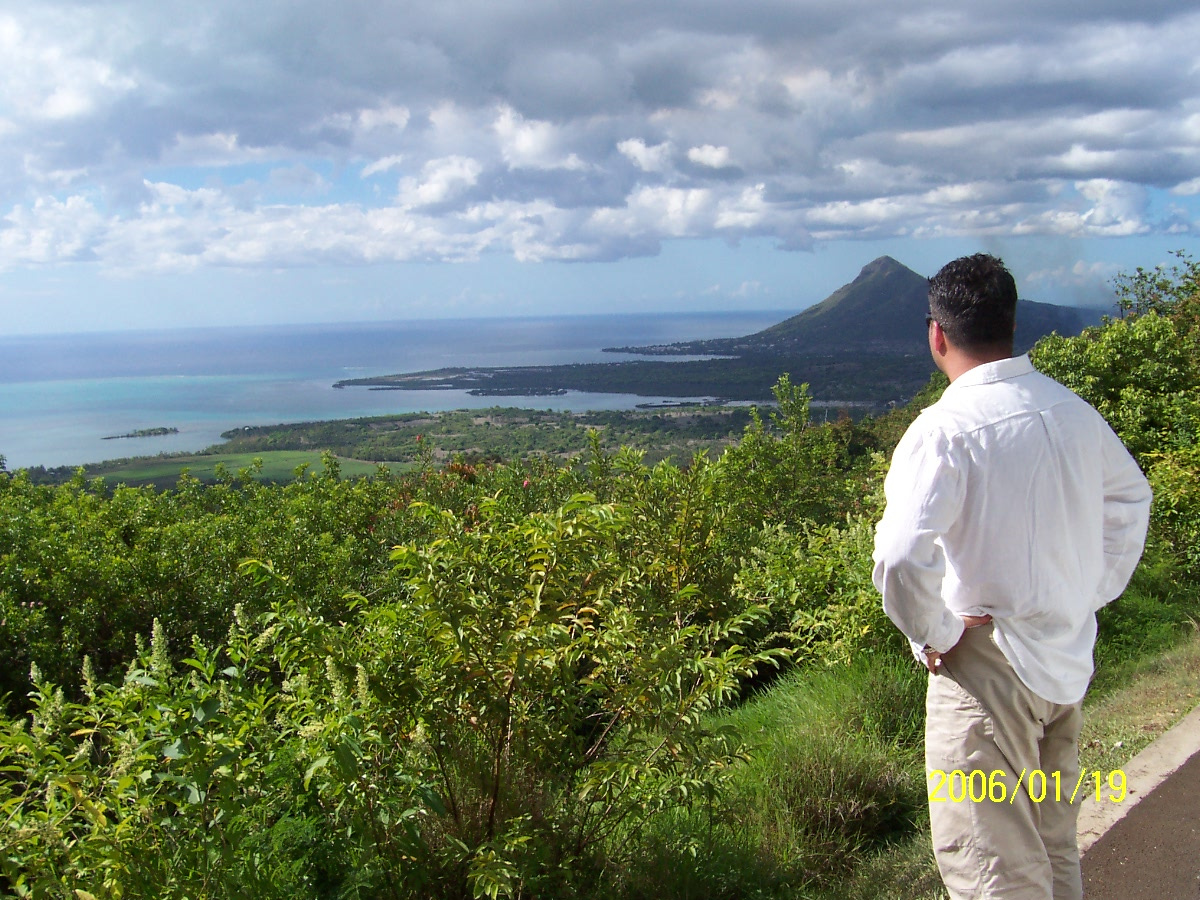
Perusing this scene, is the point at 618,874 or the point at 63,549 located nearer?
the point at 618,874

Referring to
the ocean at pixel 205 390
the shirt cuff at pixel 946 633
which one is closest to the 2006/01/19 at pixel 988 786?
the shirt cuff at pixel 946 633

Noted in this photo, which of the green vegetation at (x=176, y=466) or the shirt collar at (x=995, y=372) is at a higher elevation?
the shirt collar at (x=995, y=372)

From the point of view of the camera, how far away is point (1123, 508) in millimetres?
2641

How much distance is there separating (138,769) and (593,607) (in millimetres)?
1555

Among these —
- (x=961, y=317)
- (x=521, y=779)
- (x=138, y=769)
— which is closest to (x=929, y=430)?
(x=961, y=317)

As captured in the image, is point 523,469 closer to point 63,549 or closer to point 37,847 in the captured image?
point 63,549

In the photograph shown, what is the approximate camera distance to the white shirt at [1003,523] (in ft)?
7.63

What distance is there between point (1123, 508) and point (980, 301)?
80 cm

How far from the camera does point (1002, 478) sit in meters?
2.40

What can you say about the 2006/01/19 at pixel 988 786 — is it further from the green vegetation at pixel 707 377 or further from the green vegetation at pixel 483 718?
the green vegetation at pixel 707 377

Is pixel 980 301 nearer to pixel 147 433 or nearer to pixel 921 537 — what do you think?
pixel 921 537

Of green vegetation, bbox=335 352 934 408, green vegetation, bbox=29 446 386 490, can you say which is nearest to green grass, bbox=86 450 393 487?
green vegetation, bbox=29 446 386 490

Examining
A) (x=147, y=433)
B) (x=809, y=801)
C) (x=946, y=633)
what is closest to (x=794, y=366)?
(x=147, y=433)

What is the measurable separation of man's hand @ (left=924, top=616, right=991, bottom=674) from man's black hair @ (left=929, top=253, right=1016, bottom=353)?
818 mm
